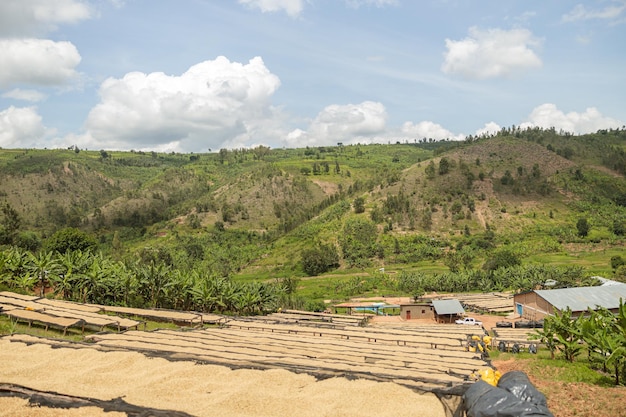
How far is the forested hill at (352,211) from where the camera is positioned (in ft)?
283

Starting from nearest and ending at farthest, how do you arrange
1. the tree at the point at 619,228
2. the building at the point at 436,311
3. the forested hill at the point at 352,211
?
1. the building at the point at 436,311
2. the forested hill at the point at 352,211
3. the tree at the point at 619,228

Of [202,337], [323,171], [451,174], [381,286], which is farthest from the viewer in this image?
Answer: [323,171]

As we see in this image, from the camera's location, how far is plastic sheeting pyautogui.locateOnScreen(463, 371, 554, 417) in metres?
8.50

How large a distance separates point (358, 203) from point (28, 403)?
102 m

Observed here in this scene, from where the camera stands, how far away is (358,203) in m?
110

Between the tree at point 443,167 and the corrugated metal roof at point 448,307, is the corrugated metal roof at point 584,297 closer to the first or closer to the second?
the corrugated metal roof at point 448,307

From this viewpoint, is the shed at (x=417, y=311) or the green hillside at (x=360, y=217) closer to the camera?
the shed at (x=417, y=311)

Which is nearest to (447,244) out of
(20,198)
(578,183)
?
(578,183)

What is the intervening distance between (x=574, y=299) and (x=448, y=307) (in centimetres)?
1172

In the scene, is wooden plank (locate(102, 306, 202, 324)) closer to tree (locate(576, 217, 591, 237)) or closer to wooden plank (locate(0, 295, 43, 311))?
wooden plank (locate(0, 295, 43, 311))

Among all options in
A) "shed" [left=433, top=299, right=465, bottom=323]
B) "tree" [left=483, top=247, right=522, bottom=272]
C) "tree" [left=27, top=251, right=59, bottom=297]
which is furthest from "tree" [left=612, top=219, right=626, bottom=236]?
"tree" [left=27, top=251, right=59, bottom=297]

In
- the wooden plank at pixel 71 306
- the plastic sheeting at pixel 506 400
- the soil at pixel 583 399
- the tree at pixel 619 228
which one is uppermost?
the tree at pixel 619 228

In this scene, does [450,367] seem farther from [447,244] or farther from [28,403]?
[447,244]

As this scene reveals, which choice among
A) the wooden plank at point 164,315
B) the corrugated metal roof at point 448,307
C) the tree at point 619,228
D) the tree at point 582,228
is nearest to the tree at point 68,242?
the wooden plank at point 164,315
